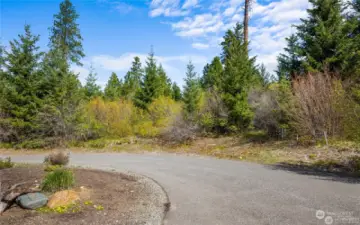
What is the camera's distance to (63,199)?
5.13 metres

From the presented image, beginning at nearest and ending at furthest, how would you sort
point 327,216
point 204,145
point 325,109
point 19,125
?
point 327,216 → point 325,109 → point 204,145 → point 19,125

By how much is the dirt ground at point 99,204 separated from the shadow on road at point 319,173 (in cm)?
552

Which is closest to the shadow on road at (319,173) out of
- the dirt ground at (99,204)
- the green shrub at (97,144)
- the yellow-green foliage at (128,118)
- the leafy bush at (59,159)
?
the dirt ground at (99,204)

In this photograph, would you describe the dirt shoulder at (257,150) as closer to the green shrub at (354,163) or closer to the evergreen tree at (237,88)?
the green shrub at (354,163)

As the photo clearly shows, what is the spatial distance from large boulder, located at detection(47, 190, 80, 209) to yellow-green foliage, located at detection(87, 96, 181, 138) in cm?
1366

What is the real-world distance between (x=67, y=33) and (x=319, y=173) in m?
30.5

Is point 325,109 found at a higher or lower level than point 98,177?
higher

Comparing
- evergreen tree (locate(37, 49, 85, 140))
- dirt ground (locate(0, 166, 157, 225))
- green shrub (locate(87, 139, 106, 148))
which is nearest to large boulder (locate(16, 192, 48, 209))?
dirt ground (locate(0, 166, 157, 225))

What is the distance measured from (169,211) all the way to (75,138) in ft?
52.3

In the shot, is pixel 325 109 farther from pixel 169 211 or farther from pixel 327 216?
pixel 169 211

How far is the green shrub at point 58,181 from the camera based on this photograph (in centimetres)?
597

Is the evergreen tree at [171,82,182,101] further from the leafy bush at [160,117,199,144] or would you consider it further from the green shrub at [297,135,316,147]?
the green shrub at [297,135,316,147]

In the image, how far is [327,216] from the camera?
4.43m

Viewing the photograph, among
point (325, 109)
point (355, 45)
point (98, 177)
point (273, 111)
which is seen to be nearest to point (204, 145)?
point (273, 111)
